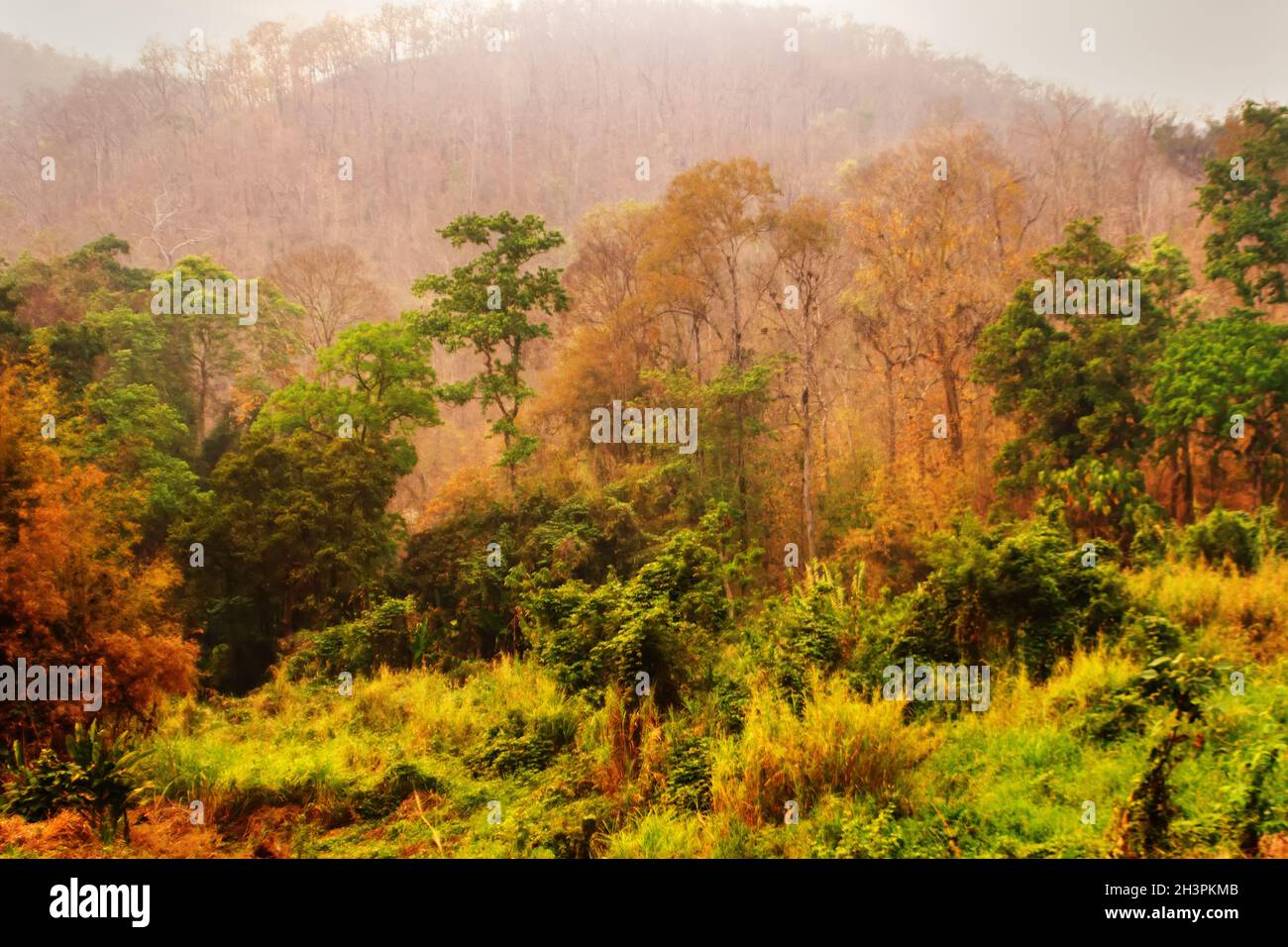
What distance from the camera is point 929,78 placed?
245 ft

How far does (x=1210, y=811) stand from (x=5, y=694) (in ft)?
34.5

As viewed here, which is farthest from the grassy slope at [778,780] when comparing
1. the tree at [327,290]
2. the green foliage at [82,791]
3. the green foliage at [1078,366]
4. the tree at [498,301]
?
the tree at [327,290]

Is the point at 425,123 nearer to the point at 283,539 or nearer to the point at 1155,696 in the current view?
the point at 283,539

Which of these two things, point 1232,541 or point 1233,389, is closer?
point 1232,541

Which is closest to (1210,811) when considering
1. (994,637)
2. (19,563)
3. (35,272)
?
(994,637)

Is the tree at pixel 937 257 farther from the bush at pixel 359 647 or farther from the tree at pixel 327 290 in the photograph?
the tree at pixel 327 290

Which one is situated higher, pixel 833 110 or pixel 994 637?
pixel 833 110

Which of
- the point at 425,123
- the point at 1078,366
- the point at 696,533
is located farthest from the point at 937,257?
the point at 425,123

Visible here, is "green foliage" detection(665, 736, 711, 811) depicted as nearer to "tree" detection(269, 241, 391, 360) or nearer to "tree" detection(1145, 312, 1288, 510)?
"tree" detection(1145, 312, 1288, 510)

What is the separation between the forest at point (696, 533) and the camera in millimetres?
5430

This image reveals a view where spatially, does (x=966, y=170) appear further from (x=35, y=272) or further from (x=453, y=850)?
(x=35, y=272)

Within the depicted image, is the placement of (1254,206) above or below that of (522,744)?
above

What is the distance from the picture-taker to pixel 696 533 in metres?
10.3
